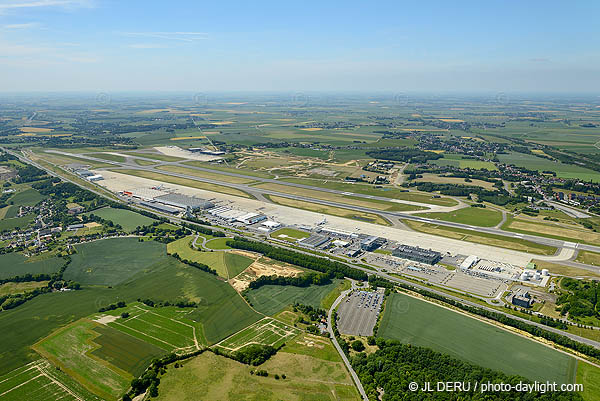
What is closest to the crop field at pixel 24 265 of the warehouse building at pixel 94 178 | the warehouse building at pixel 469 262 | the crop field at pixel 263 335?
the crop field at pixel 263 335

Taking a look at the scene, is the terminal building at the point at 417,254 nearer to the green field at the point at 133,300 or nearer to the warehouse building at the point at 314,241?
the warehouse building at the point at 314,241

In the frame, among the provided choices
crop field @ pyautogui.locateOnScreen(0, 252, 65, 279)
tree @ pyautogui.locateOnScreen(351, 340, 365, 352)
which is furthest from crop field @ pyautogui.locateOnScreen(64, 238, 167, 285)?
tree @ pyautogui.locateOnScreen(351, 340, 365, 352)

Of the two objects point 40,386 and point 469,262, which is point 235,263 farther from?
point 469,262

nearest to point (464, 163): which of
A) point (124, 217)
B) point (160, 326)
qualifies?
point (124, 217)

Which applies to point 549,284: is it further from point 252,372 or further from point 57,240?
point 57,240

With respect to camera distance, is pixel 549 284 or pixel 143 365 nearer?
pixel 143 365

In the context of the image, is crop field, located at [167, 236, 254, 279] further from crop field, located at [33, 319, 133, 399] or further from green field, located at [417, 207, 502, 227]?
green field, located at [417, 207, 502, 227]

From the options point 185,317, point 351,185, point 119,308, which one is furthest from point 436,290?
point 351,185
